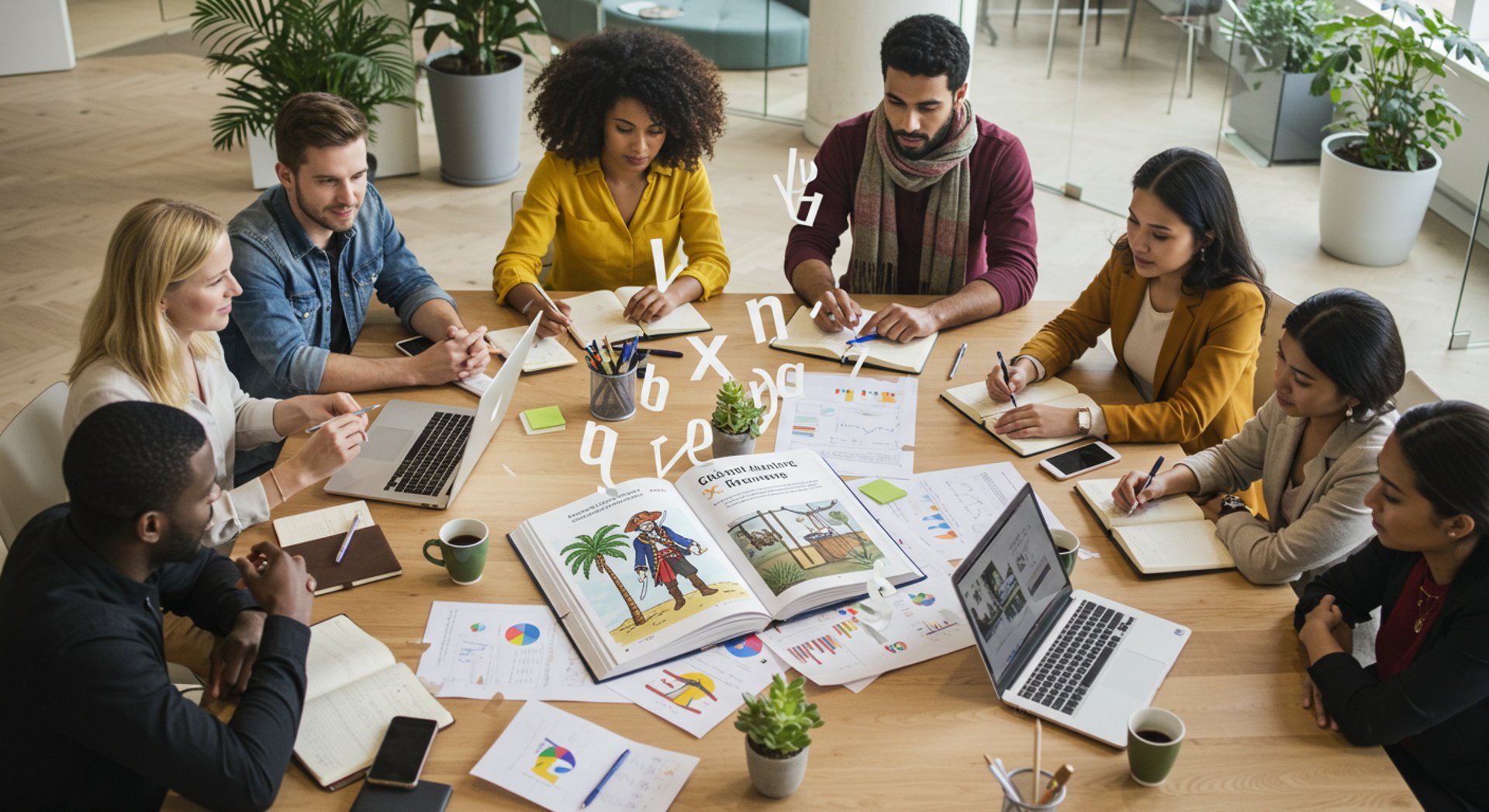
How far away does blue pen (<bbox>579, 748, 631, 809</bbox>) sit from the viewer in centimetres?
144

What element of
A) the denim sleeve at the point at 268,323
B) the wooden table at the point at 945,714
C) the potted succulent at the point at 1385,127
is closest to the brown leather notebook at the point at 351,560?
the wooden table at the point at 945,714

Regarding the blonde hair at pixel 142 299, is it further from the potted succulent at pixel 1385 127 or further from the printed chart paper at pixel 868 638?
the potted succulent at pixel 1385 127

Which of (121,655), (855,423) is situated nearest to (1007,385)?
(855,423)

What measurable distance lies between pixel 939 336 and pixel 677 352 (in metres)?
0.57

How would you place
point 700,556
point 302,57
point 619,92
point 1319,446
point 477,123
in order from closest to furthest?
point 700,556
point 1319,446
point 619,92
point 302,57
point 477,123

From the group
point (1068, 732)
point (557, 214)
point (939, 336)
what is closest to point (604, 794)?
point (1068, 732)

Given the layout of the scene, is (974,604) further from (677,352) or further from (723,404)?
(677,352)

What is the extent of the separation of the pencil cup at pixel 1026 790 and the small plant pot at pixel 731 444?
0.83 m

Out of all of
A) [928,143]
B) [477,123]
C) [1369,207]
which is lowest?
[1369,207]

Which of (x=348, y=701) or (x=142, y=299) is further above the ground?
(x=142, y=299)

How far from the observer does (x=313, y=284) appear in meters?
2.53

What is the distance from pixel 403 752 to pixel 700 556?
517mm

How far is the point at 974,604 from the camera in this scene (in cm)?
158

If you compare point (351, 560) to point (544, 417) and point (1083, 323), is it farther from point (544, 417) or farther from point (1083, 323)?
point (1083, 323)
